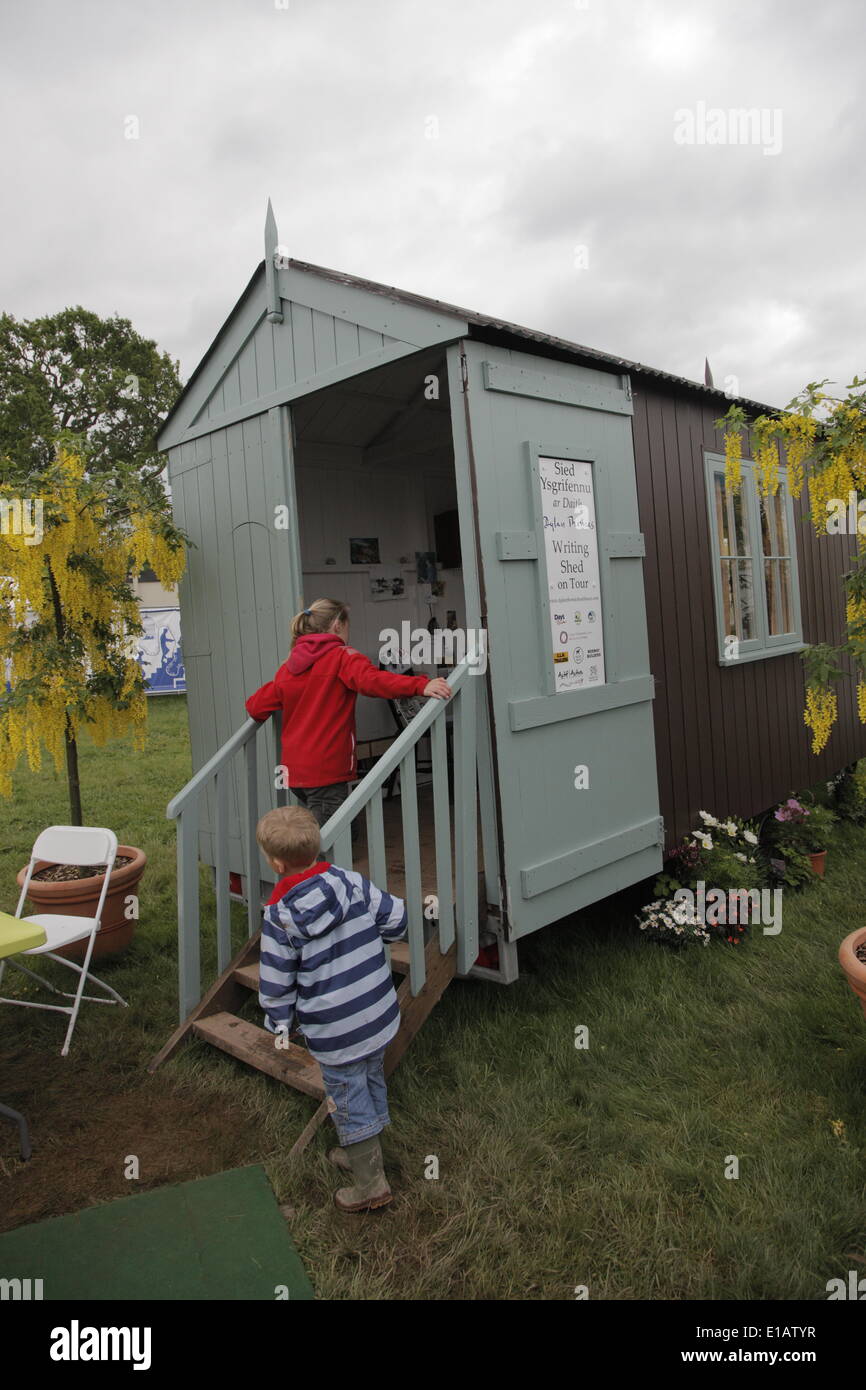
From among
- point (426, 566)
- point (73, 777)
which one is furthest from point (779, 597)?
point (73, 777)

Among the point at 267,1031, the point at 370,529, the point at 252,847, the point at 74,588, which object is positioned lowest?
the point at 267,1031

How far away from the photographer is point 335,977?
254 centimetres

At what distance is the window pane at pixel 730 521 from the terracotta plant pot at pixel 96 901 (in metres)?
4.18

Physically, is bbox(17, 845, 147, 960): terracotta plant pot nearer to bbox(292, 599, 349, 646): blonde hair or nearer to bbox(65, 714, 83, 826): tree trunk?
bbox(65, 714, 83, 826): tree trunk

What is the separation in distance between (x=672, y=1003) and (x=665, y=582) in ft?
7.46

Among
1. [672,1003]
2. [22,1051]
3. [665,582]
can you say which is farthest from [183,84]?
[672,1003]

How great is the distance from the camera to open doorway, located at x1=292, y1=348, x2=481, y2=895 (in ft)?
18.6

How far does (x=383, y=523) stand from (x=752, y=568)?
9.22 feet

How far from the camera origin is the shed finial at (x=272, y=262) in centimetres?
419

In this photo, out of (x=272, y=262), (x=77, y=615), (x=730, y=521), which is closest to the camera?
(x=272, y=262)

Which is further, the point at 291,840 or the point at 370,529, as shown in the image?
the point at 370,529

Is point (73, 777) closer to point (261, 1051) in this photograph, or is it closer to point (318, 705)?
point (318, 705)

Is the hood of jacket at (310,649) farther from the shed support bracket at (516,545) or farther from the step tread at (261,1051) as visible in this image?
the step tread at (261,1051)

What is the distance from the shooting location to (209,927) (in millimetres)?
5316
